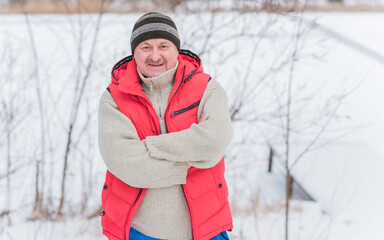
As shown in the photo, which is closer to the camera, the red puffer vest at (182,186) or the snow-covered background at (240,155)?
the red puffer vest at (182,186)

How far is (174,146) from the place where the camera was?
1.49 meters

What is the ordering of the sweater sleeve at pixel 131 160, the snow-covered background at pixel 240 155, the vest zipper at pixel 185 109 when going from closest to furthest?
the sweater sleeve at pixel 131 160 → the vest zipper at pixel 185 109 → the snow-covered background at pixel 240 155

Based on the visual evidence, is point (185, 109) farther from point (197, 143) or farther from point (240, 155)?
point (240, 155)

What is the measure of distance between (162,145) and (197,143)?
15 cm

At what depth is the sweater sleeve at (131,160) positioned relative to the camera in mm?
1475

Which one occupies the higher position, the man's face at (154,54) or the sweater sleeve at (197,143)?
the man's face at (154,54)

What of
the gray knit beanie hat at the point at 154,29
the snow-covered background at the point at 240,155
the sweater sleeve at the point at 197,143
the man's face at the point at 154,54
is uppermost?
the gray knit beanie hat at the point at 154,29

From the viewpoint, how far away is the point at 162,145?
4.90 feet

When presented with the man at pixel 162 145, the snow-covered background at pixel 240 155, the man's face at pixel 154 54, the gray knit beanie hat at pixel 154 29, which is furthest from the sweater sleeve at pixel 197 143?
the snow-covered background at pixel 240 155

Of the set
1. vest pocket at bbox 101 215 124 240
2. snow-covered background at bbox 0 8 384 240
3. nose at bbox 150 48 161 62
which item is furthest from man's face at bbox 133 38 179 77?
snow-covered background at bbox 0 8 384 240

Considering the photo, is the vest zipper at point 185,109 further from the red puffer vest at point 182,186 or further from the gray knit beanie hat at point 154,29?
the gray knit beanie hat at point 154,29

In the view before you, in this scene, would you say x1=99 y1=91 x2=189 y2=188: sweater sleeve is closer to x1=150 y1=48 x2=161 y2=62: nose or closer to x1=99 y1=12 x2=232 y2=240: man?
x1=99 y1=12 x2=232 y2=240: man

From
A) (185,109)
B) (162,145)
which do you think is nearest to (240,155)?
(185,109)

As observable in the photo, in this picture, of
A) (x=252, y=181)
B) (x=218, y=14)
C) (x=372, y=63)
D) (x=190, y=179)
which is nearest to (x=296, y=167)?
(x=252, y=181)
